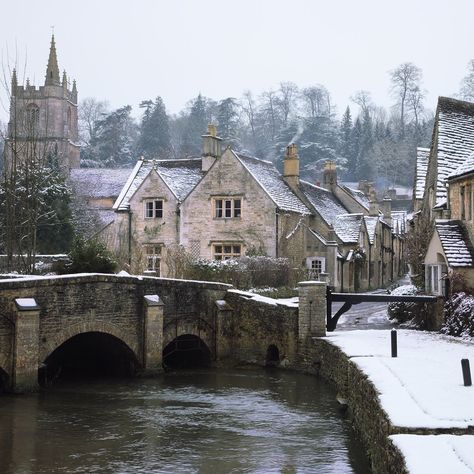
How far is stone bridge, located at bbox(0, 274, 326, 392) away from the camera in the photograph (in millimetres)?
21078

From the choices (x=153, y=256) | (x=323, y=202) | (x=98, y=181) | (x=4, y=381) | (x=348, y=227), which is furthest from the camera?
(x=98, y=181)

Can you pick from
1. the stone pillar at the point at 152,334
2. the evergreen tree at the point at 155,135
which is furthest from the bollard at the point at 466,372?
the evergreen tree at the point at 155,135

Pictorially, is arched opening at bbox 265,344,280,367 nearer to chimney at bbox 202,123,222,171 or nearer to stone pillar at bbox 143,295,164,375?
stone pillar at bbox 143,295,164,375

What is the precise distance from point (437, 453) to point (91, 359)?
779 inches

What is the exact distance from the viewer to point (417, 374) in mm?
16000

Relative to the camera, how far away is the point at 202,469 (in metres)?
14.4

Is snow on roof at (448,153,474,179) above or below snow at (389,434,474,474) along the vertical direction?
above

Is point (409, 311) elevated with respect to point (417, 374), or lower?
elevated

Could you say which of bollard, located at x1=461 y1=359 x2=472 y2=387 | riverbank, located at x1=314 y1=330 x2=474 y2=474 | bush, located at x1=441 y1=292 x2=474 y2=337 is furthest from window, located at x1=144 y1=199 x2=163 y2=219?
bollard, located at x1=461 y1=359 x2=472 y2=387

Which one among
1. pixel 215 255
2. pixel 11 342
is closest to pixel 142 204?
pixel 215 255

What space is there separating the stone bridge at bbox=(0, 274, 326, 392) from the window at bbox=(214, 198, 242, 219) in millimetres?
13043

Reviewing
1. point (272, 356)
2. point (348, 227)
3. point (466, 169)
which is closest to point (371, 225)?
point (348, 227)

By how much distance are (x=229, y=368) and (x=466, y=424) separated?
54.3 feet

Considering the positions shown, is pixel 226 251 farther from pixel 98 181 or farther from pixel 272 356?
pixel 98 181
